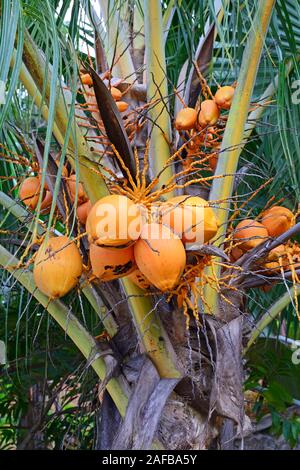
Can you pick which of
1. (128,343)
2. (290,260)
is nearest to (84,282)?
(128,343)

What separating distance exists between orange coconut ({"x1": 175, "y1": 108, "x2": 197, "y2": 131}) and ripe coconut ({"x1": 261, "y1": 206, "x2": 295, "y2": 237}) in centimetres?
26

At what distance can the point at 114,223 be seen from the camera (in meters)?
0.92

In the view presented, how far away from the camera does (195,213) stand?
1.00 m

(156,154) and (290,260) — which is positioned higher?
(156,154)

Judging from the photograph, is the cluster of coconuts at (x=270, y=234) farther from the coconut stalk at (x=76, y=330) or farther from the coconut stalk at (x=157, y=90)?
the coconut stalk at (x=76, y=330)

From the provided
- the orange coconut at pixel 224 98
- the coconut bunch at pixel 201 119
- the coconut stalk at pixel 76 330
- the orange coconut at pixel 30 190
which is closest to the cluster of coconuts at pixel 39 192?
the orange coconut at pixel 30 190

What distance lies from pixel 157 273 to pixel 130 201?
0.40 feet

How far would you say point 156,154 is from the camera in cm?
129
